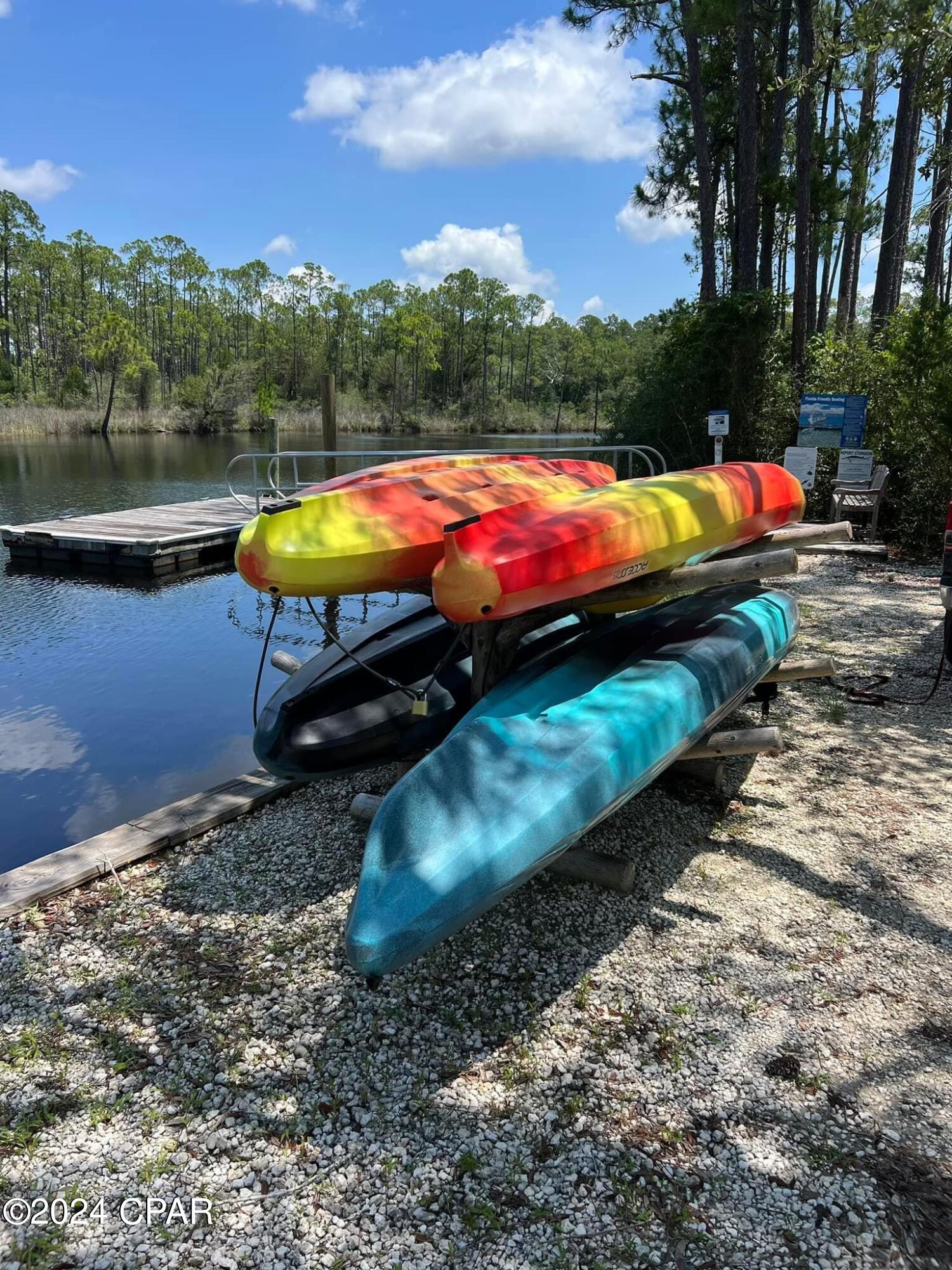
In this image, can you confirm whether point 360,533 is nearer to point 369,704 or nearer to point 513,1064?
point 369,704

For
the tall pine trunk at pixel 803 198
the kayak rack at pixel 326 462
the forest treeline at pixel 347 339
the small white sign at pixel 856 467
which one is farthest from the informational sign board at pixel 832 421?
the forest treeline at pixel 347 339

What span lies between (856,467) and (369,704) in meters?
9.31

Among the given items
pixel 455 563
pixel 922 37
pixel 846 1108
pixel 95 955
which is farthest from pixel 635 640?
pixel 922 37

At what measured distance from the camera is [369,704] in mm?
4059

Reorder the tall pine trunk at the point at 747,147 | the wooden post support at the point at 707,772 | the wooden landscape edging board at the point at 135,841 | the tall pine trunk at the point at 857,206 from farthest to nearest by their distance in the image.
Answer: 1. the tall pine trunk at the point at 857,206
2. the tall pine trunk at the point at 747,147
3. the wooden post support at the point at 707,772
4. the wooden landscape edging board at the point at 135,841

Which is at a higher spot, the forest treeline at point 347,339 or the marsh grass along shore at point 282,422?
the forest treeline at point 347,339

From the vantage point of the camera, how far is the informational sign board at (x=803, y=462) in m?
11.0

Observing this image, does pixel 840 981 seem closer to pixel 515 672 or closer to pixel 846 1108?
pixel 846 1108

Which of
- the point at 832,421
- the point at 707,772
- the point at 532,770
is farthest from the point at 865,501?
the point at 532,770

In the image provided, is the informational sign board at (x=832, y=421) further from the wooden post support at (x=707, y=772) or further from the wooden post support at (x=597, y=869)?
the wooden post support at (x=597, y=869)

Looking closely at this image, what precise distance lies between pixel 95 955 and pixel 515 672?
2.01 m

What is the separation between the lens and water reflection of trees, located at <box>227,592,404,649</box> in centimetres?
905

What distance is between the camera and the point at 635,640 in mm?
3977

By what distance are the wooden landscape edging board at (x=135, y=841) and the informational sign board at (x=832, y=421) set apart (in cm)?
967
